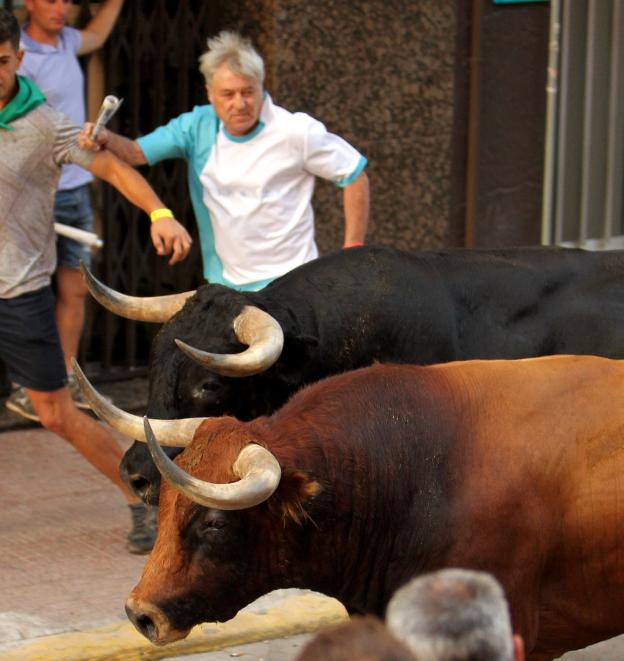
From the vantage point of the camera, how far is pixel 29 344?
20.7 ft

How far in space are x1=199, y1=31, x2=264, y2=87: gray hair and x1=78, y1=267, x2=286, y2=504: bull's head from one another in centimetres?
121

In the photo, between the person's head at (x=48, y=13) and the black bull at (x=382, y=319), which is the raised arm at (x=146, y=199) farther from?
the person's head at (x=48, y=13)

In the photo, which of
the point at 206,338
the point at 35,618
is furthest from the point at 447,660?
the point at 35,618

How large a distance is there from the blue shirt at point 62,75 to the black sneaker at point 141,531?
2040 mm

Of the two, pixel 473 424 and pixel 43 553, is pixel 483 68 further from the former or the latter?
pixel 473 424

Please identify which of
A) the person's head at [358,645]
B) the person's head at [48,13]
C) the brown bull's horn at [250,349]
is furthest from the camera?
the person's head at [48,13]

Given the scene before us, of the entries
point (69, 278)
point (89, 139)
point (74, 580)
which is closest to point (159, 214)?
point (89, 139)

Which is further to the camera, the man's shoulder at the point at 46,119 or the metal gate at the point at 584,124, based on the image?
the metal gate at the point at 584,124

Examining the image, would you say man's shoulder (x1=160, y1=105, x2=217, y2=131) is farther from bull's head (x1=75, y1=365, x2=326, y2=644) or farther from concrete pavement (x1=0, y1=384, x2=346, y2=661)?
bull's head (x1=75, y1=365, x2=326, y2=644)

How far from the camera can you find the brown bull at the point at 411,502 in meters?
4.23

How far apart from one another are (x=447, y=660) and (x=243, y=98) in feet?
13.0

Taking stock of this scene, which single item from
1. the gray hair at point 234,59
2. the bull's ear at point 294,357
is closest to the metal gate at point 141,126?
the gray hair at point 234,59

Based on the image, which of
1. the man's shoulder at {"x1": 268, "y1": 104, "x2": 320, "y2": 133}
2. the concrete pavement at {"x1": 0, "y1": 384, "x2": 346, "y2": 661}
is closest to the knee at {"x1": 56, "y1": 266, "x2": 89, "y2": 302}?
the concrete pavement at {"x1": 0, "y1": 384, "x2": 346, "y2": 661}

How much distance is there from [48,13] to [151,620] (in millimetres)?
4188
